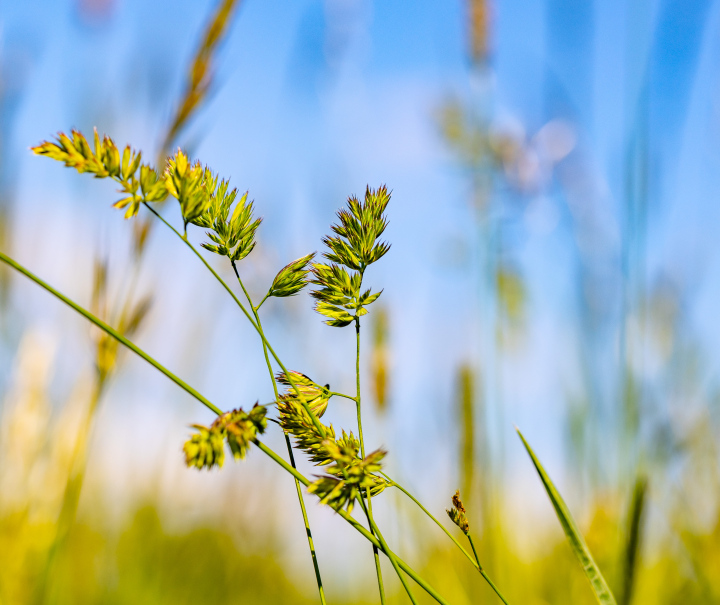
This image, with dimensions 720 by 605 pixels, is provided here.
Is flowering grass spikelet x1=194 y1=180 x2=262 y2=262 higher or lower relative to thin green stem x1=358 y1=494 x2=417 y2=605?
higher

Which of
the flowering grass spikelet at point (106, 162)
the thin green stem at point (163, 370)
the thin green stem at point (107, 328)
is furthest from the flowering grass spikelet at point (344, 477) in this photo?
the flowering grass spikelet at point (106, 162)

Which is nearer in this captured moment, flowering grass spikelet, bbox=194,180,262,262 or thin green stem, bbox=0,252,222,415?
thin green stem, bbox=0,252,222,415

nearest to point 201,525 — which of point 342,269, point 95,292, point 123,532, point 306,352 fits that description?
point 123,532

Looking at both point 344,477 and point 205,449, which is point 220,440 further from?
point 344,477

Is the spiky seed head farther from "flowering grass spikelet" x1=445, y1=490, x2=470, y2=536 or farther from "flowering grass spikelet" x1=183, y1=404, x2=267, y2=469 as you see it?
"flowering grass spikelet" x1=445, y1=490, x2=470, y2=536

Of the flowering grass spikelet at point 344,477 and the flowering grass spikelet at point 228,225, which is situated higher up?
the flowering grass spikelet at point 228,225

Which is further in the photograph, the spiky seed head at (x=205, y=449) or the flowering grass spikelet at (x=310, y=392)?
the flowering grass spikelet at (x=310, y=392)

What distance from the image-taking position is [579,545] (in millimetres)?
617

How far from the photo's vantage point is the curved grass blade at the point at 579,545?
0.61 meters

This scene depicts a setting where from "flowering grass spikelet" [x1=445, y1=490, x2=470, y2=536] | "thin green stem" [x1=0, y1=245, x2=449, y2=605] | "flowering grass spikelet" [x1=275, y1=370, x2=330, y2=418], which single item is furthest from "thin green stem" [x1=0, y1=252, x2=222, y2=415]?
"flowering grass spikelet" [x1=445, y1=490, x2=470, y2=536]

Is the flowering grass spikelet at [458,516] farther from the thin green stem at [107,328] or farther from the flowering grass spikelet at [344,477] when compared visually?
the thin green stem at [107,328]

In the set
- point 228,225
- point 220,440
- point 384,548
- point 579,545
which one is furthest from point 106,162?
point 579,545

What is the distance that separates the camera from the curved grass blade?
24.0 inches

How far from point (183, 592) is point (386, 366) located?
4.49 ft
